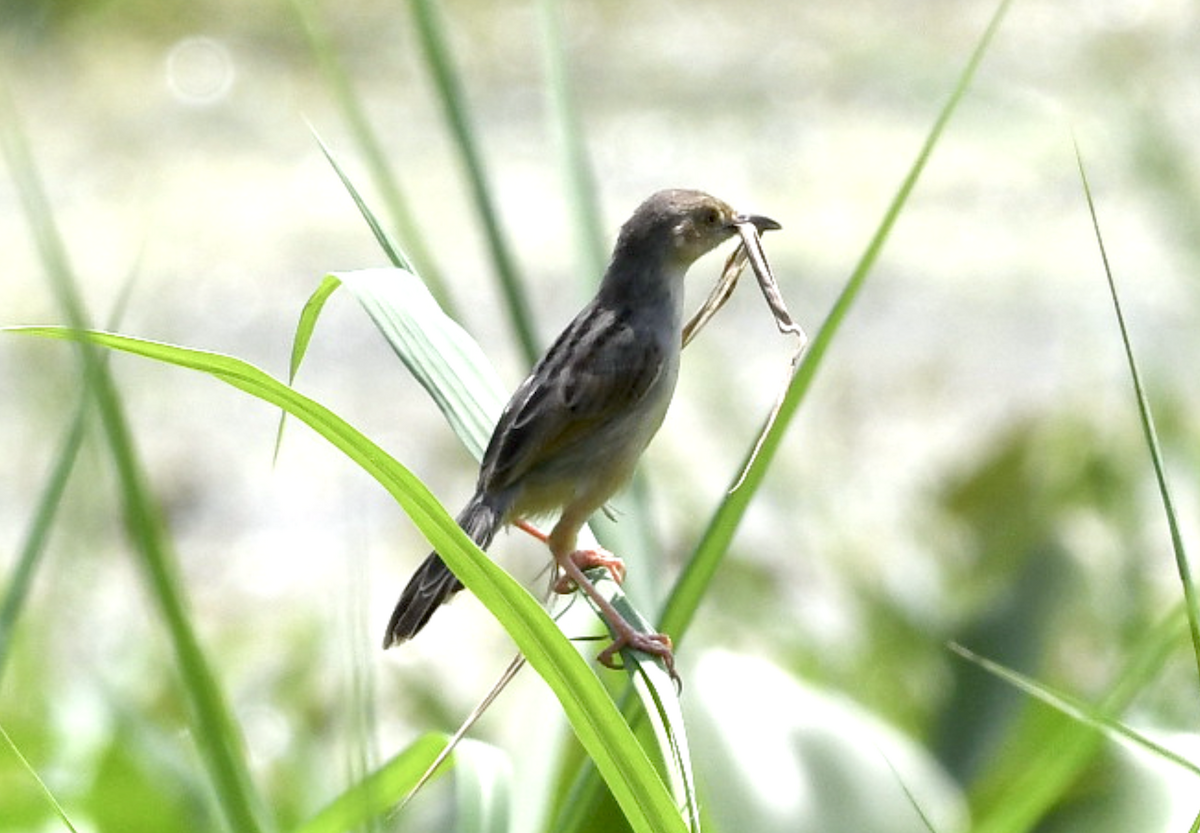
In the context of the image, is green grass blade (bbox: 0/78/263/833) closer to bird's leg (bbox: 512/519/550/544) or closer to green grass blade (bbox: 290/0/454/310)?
bird's leg (bbox: 512/519/550/544)

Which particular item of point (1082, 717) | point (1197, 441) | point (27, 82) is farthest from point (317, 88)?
point (1082, 717)

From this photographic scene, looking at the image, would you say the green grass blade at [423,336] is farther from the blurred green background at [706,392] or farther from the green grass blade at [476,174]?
the green grass blade at [476,174]

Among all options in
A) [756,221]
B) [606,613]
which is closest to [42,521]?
[606,613]

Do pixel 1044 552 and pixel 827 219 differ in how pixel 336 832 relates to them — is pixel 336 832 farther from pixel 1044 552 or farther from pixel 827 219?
pixel 827 219

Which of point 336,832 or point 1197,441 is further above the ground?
point 1197,441

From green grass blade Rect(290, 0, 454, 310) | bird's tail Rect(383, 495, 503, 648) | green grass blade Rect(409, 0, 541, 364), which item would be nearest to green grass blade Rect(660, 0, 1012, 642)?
bird's tail Rect(383, 495, 503, 648)
